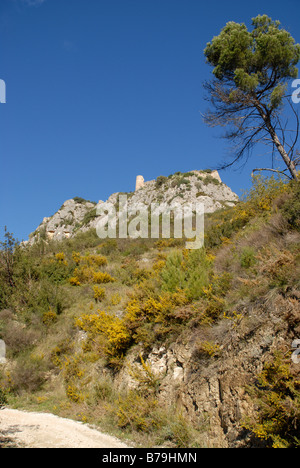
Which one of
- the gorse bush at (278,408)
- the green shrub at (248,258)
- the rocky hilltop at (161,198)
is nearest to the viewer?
the gorse bush at (278,408)

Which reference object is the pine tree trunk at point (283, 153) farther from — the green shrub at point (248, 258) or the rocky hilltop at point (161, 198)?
the rocky hilltop at point (161, 198)

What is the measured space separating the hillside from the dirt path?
34 centimetres

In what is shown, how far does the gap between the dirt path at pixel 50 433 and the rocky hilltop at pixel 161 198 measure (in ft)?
104

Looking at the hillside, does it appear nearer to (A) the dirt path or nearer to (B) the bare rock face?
(A) the dirt path

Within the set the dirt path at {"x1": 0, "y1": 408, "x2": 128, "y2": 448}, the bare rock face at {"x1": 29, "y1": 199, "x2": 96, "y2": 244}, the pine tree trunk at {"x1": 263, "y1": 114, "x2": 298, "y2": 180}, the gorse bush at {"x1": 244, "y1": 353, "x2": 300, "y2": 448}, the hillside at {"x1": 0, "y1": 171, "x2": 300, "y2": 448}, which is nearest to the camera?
the gorse bush at {"x1": 244, "y1": 353, "x2": 300, "y2": 448}

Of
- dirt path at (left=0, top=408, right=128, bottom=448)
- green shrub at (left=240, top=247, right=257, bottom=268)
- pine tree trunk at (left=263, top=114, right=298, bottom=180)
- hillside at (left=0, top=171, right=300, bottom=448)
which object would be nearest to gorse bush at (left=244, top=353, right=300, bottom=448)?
hillside at (left=0, top=171, right=300, bottom=448)

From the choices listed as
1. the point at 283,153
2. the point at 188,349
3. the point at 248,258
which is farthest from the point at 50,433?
the point at 283,153

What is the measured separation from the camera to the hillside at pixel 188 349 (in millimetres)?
3961

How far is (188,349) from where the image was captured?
18.6 ft

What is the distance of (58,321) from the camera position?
11719 mm

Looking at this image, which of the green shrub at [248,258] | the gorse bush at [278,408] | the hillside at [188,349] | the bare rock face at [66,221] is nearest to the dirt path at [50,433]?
the hillside at [188,349]

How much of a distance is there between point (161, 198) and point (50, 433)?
41.8 metres

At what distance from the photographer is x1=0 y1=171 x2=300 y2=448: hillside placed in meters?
3.96

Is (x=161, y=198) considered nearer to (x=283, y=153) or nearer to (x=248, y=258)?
(x=283, y=153)
